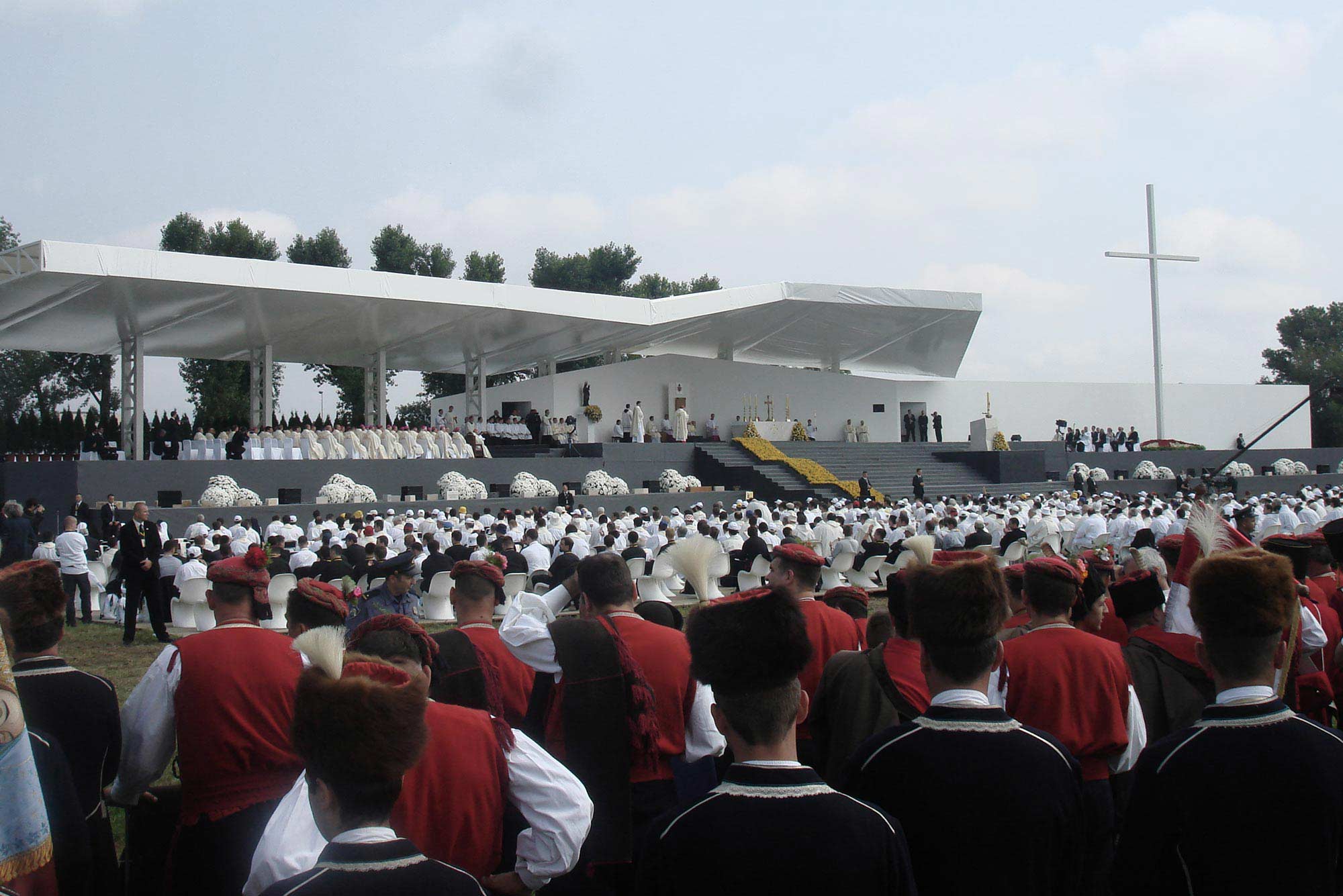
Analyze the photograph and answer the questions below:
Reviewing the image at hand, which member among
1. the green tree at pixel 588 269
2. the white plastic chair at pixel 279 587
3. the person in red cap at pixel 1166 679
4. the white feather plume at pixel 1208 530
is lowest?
the white plastic chair at pixel 279 587

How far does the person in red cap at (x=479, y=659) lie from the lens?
3.55 metres

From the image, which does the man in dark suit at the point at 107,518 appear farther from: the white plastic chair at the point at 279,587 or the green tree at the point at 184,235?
the green tree at the point at 184,235

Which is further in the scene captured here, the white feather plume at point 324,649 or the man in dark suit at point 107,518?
the man in dark suit at point 107,518

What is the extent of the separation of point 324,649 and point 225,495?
65.8 feet

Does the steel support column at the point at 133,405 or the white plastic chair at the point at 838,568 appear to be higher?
the steel support column at the point at 133,405

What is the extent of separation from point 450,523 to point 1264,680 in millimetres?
15546

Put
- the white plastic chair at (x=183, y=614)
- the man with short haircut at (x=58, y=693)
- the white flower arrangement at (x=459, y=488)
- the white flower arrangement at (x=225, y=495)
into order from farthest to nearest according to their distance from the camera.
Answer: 1. the white flower arrangement at (x=459, y=488)
2. the white flower arrangement at (x=225, y=495)
3. the white plastic chair at (x=183, y=614)
4. the man with short haircut at (x=58, y=693)

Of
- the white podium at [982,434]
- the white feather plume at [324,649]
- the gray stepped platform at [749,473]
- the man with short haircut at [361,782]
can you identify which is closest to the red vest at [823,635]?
the white feather plume at [324,649]

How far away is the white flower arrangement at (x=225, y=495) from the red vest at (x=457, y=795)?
19632 mm

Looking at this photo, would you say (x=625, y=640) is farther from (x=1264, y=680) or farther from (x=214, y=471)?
(x=214, y=471)

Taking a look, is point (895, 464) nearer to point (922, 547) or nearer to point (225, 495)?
point (225, 495)

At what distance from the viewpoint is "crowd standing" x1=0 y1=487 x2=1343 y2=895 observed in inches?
81.4

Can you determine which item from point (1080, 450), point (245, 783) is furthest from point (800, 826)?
point (1080, 450)

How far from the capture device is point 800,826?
80.4 inches
